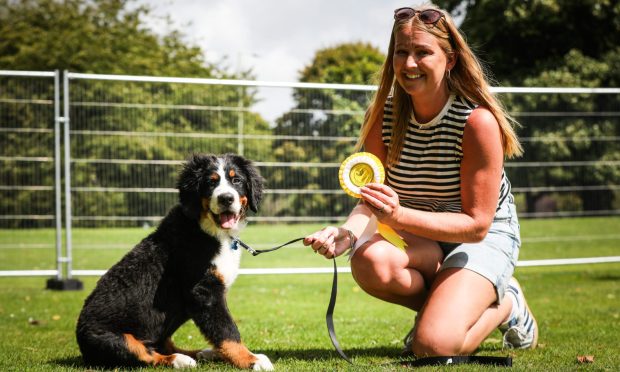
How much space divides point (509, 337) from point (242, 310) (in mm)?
3035

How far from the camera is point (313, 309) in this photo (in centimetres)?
654

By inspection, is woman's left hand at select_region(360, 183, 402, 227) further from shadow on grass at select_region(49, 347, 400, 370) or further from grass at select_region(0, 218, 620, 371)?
shadow on grass at select_region(49, 347, 400, 370)

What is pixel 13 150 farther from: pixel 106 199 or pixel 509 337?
pixel 509 337

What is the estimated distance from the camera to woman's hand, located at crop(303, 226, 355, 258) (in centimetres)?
329

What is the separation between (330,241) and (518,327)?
4.67 ft

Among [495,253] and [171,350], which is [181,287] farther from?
[495,253]

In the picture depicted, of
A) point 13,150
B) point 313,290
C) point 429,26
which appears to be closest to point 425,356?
point 429,26

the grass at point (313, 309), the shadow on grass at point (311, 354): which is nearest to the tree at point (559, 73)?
the grass at point (313, 309)

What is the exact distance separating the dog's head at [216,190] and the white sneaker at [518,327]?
1.65 metres

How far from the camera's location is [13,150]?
313 inches

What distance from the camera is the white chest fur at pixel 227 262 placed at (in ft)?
11.8

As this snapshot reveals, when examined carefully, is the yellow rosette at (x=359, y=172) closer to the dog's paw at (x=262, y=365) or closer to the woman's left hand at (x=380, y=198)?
the woman's left hand at (x=380, y=198)

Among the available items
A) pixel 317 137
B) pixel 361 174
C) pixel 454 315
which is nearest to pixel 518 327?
pixel 454 315

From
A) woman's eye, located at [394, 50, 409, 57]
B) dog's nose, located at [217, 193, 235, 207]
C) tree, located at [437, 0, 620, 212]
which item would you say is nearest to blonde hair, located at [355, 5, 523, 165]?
woman's eye, located at [394, 50, 409, 57]
